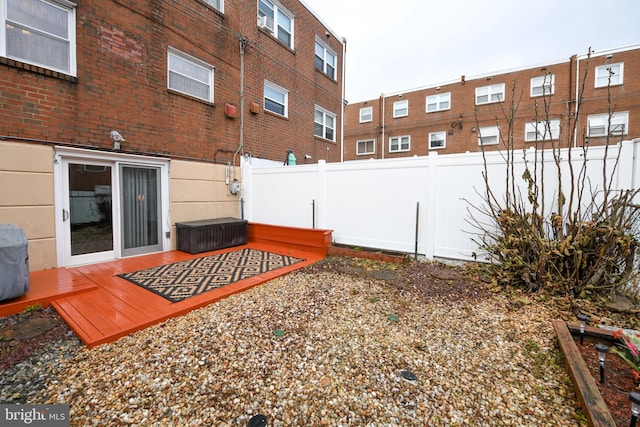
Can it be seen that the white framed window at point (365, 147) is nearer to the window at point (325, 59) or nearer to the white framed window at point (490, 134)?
the white framed window at point (490, 134)

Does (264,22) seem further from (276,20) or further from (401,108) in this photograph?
(401,108)

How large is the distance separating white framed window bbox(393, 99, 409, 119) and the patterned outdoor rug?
16.2 m

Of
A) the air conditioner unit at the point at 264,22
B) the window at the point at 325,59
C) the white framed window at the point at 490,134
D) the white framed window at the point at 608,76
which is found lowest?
the white framed window at the point at 490,134

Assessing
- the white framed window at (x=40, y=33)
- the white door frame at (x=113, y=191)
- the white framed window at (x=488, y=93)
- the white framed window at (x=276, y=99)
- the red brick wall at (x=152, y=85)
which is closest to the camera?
the white framed window at (x=40, y=33)

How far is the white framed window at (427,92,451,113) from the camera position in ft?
55.7

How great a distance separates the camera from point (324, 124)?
1114 cm

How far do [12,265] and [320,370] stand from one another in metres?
3.76

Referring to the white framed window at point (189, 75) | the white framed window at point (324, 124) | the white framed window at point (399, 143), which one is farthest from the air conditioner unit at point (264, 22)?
the white framed window at point (399, 143)

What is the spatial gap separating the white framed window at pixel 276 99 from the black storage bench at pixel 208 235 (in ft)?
13.2

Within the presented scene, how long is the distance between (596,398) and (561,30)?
11.6 m

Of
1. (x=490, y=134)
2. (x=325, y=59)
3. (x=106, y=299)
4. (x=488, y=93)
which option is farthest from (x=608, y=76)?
(x=106, y=299)

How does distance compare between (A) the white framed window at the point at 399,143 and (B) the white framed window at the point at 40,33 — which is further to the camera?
(A) the white framed window at the point at 399,143

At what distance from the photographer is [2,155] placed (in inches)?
159

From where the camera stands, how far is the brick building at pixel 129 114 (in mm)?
4297
